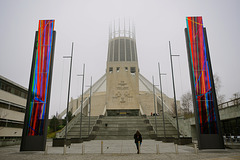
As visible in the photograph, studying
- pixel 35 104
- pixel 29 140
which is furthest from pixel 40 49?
pixel 29 140

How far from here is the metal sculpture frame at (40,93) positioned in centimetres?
1018

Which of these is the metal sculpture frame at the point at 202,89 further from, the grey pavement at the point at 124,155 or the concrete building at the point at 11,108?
the concrete building at the point at 11,108

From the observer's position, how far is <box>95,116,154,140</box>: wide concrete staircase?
19.6m

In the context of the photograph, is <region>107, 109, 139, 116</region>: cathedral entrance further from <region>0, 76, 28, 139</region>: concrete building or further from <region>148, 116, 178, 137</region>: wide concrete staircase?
<region>0, 76, 28, 139</region>: concrete building

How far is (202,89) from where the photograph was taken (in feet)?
35.9

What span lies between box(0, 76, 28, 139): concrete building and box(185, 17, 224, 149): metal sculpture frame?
1578 centimetres

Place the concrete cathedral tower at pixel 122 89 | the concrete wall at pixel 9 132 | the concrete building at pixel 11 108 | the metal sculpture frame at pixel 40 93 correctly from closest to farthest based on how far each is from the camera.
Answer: the metal sculpture frame at pixel 40 93 → the concrete building at pixel 11 108 → the concrete wall at pixel 9 132 → the concrete cathedral tower at pixel 122 89

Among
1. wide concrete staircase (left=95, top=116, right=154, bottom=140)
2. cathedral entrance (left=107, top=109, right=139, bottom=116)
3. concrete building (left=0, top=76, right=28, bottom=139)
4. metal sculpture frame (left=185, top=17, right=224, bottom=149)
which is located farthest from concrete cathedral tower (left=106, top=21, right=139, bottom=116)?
metal sculpture frame (left=185, top=17, right=224, bottom=149)

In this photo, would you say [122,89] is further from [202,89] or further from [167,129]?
[202,89]

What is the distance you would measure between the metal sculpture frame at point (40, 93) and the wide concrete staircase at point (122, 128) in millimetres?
9850

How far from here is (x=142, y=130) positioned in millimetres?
21266

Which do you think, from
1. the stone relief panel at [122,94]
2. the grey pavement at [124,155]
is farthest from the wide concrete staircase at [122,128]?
the grey pavement at [124,155]

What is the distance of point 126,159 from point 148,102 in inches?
1284

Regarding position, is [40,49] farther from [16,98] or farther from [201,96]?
[16,98]
